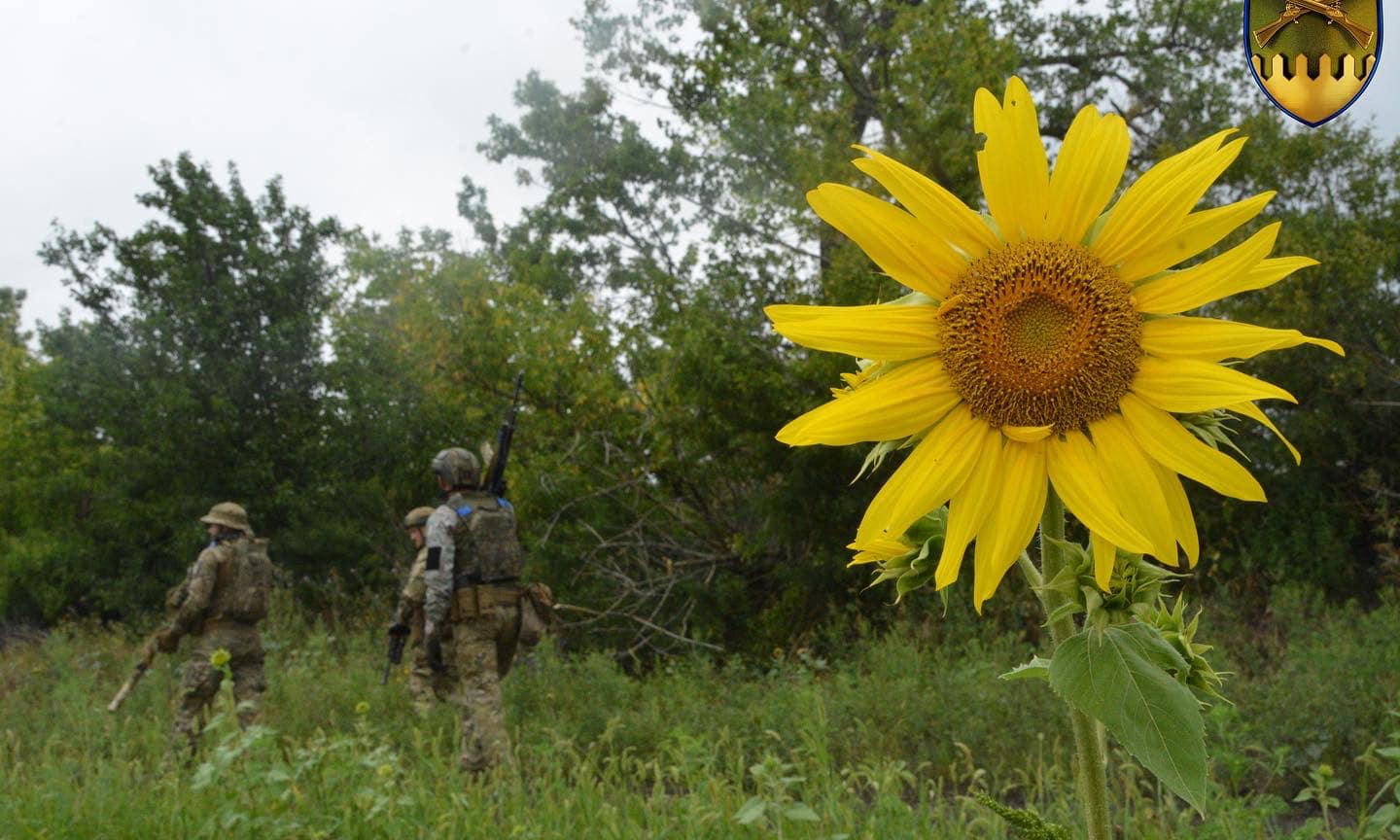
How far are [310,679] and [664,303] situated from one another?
16.3ft

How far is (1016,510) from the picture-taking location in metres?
1.17

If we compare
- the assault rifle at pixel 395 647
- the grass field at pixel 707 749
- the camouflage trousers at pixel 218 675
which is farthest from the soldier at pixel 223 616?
the assault rifle at pixel 395 647

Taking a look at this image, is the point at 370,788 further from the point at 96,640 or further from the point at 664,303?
the point at 96,640

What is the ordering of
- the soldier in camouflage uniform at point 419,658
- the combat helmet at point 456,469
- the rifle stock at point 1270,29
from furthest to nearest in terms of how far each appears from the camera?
the soldier in camouflage uniform at point 419,658 → the combat helmet at point 456,469 → the rifle stock at point 1270,29

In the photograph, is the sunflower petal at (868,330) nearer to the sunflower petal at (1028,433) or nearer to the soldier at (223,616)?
the sunflower petal at (1028,433)

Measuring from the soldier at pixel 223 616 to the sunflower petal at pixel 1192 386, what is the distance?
7852mm

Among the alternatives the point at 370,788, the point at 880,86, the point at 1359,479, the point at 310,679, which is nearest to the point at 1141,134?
the point at 880,86

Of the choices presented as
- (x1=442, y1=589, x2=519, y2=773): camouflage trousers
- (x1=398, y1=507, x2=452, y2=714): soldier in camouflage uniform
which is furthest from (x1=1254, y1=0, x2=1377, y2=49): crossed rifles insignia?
(x1=398, y1=507, x2=452, y2=714): soldier in camouflage uniform

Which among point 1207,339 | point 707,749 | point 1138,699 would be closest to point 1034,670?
point 1138,699

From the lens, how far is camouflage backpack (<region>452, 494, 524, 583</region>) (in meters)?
7.32

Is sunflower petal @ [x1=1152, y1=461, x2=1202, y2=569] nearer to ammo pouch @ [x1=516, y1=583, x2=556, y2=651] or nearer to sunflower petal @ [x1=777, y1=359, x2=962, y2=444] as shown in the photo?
sunflower petal @ [x1=777, y1=359, x2=962, y2=444]

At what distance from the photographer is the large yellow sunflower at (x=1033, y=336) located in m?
1.15

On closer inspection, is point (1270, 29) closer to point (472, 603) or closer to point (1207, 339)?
point (1207, 339)

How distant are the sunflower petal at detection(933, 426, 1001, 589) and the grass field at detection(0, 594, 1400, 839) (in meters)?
1.69
